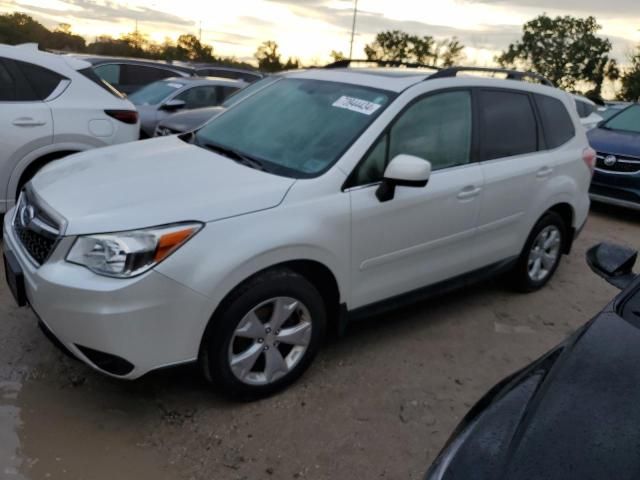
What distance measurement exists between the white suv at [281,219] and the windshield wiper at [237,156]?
0.04 ft

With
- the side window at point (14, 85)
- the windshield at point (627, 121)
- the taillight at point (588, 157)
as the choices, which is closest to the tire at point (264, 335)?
the taillight at point (588, 157)

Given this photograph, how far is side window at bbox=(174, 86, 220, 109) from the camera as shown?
923cm

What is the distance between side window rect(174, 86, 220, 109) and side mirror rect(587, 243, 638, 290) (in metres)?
7.50

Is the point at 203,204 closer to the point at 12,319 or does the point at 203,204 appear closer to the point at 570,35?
the point at 12,319

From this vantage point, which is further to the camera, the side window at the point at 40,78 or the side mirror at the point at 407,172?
the side window at the point at 40,78

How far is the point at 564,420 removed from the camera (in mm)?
1764

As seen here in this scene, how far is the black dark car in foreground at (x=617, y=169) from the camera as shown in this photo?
7.59 metres

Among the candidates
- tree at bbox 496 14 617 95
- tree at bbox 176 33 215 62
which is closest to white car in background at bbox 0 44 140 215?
tree at bbox 176 33 215 62

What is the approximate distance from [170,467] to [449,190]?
218 centimetres

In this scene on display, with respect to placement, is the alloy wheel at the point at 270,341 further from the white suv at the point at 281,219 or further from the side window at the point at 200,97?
the side window at the point at 200,97

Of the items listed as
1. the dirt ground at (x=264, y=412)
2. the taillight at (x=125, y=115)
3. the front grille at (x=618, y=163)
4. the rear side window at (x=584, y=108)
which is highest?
the rear side window at (x=584, y=108)

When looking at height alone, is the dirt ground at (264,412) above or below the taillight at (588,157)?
below

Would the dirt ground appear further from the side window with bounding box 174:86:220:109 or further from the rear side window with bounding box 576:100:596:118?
the rear side window with bounding box 576:100:596:118

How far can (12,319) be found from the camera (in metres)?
3.80
